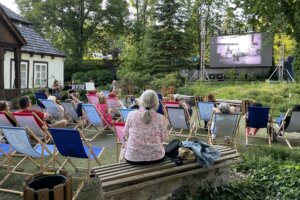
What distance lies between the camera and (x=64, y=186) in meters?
3.72

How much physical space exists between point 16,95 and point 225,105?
1254 cm

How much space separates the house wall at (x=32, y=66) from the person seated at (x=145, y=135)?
16.3 m

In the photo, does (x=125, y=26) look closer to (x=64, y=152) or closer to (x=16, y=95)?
(x=16, y=95)

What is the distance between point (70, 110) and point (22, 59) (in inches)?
472

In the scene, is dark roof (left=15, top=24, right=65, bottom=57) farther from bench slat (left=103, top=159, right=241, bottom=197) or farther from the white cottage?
bench slat (left=103, top=159, right=241, bottom=197)

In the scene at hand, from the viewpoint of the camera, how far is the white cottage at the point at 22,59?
15781mm

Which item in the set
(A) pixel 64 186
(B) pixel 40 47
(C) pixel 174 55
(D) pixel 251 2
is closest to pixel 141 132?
(A) pixel 64 186

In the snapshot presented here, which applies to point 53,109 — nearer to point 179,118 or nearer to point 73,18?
point 179,118

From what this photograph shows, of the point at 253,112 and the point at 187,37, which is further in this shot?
the point at 187,37

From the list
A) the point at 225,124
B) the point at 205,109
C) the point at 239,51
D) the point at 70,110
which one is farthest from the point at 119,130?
the point at 239,51

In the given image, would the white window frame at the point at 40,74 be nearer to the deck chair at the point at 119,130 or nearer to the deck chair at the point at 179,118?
the deck chair at the point at 179,118

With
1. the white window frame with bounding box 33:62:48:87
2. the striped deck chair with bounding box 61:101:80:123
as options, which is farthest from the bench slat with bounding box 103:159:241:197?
the white window frame with bounding box 33:62:48:87

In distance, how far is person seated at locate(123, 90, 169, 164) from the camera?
159 inches

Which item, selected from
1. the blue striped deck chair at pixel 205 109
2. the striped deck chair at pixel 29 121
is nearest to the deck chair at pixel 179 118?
the blue striped deck chair at pixel 205 109
